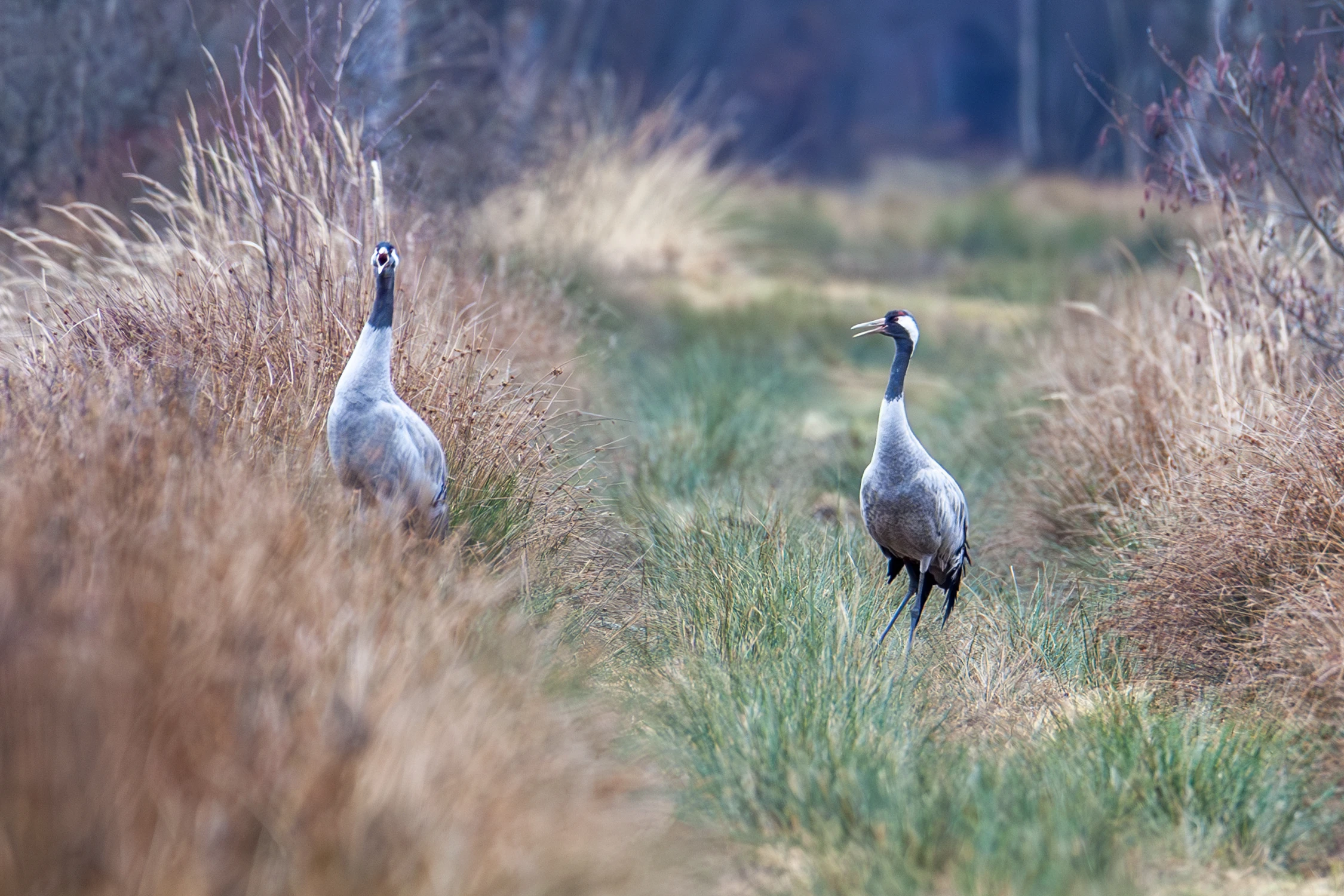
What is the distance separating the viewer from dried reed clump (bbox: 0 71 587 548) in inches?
169

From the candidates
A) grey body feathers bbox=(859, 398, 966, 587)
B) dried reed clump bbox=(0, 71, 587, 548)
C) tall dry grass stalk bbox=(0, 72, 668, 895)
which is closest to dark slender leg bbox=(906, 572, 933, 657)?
grey body feathers bbox=(859, 398, 966, 587)

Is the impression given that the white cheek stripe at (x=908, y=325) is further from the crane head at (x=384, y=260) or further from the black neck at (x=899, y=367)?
the crane head at (x=384, y=260)

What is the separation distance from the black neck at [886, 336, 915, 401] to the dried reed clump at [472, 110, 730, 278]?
4424 mm

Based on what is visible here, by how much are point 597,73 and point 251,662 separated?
55.7ft

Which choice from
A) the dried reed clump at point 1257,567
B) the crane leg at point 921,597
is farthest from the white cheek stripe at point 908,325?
the dried reed clump at point 1257,567

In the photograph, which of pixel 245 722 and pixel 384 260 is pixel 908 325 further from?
pixel 245 722

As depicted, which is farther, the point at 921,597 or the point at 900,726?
the point at 921,597

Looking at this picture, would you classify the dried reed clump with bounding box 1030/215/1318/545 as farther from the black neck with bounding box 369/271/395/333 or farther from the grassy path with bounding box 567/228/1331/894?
the black neck with bounding box 369/271/395/333

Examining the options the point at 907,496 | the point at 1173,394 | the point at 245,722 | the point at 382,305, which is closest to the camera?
the point at 245,722

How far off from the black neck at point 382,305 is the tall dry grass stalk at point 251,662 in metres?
0.44

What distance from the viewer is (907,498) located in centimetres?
464

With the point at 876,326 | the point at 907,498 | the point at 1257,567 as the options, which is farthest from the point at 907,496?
the point at 1257,567

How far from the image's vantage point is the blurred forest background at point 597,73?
800 cm

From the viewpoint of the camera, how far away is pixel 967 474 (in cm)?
731
